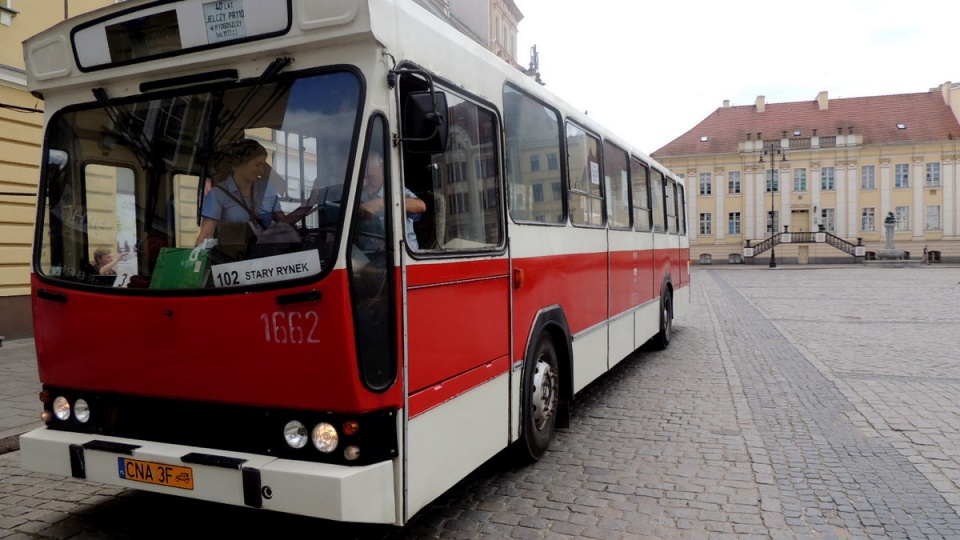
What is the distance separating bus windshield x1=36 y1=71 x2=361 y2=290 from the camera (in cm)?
351

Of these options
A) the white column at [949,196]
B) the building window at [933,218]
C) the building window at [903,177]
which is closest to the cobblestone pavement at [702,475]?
the building window at [903,177]

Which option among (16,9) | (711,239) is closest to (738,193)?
(711,239)

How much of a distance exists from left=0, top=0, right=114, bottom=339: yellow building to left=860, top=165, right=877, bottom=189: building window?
72.6 meters

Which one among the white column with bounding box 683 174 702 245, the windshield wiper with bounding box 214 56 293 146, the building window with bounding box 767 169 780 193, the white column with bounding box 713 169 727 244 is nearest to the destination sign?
the windshield wiper with bounding box 214 56 293 146

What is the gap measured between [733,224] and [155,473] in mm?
74955

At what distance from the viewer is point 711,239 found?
7394 cm

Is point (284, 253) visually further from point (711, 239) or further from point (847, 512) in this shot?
point (711, 239)

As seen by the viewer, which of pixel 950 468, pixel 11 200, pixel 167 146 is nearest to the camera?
pixel 167 146

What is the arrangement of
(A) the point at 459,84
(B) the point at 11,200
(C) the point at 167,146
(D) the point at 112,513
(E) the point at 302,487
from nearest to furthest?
(E) the point at 302,487
(C) the point at 167,146
(A) the point at 459,84
(D) the point at 112,513
(B) the point at 11,200

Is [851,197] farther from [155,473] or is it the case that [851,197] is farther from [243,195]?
[155,473]

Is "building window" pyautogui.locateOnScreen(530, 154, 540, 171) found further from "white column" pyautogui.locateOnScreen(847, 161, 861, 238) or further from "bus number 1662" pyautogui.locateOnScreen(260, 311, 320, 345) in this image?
"white column" pyautogui.locateOnScreen(847, 161, 861, 238)

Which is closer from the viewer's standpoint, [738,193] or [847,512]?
[847,512]

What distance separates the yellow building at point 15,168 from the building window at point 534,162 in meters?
9.56

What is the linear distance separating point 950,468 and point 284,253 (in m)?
5.16
